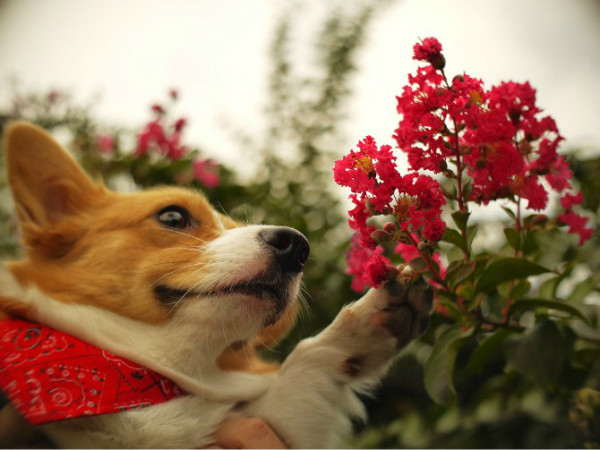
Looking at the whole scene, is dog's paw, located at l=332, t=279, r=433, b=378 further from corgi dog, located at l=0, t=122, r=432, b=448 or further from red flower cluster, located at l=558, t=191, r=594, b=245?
red flower cluster, located at l=558, t=191, r=594, b=245

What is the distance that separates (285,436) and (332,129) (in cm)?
110

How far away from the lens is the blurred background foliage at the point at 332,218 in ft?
4.07

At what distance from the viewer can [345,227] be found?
5.84 ft

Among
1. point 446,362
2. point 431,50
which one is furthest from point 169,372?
point 431,50

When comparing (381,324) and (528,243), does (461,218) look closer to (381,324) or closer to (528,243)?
(528,243)

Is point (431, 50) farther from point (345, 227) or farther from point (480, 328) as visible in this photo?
point (345, 227)

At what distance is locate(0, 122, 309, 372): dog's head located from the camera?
1.07m

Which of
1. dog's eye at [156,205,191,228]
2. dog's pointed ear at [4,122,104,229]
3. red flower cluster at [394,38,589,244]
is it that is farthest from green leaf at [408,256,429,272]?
dog's pointed ear at [4,122,104,229]

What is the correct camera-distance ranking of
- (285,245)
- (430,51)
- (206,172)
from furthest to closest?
(206,172), (285,245), (430,51)

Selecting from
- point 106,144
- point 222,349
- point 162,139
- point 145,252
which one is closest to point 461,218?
point 222,349

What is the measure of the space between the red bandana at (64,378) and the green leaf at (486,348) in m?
0.65

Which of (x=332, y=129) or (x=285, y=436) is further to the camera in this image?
(x=332, y=129)

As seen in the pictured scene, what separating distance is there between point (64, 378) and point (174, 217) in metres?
0.45

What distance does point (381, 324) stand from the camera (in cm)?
107
